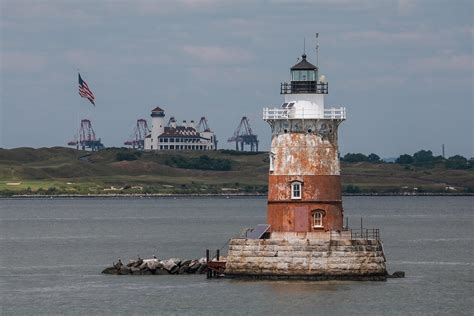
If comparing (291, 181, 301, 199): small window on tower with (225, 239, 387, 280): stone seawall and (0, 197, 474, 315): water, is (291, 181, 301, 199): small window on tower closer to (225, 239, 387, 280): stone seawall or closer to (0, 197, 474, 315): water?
(225, 239, 387, 280): stone seawall

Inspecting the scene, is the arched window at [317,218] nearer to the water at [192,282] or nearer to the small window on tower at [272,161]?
the small window on tower at [272,161]

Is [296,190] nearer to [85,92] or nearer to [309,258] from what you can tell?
[309,258]

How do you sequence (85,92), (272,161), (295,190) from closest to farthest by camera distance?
(295,190), (272,161), (85,92)

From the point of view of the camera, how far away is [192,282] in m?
63.0

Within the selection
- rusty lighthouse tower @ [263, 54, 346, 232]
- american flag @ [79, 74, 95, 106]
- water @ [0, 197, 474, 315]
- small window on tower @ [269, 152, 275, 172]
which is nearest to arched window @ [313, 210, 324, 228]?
rusty lighthouse tower @ [263, 54, 346, 232]

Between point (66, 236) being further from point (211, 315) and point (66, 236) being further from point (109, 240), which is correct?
point (211, 315)

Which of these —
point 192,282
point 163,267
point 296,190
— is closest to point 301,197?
point 296,190

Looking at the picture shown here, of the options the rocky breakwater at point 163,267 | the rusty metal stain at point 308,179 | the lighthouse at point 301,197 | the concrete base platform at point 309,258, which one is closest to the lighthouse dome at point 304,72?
the lighthouse at point 301,197

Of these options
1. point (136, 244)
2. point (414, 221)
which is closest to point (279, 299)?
point (136, 244)

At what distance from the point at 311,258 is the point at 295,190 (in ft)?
10.3

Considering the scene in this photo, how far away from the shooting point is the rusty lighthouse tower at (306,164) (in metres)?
58.5

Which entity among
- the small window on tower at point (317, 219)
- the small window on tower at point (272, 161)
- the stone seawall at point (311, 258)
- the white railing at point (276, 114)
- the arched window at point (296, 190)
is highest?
the white railing at point (276, 114)

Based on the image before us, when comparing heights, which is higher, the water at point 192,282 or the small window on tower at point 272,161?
the small window on tower at point 272,161

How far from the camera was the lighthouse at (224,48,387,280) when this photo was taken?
5744cm
